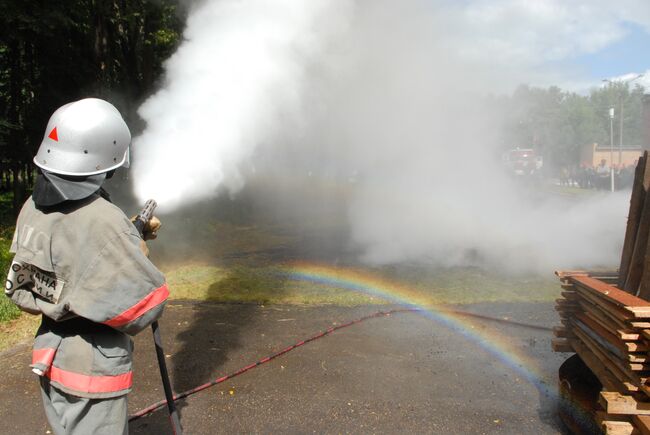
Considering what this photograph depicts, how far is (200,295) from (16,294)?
5.13 m

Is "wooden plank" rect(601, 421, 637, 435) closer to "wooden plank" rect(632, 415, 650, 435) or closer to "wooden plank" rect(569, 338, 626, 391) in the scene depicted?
"wooden plank" rect(632, 415, 650, 435)

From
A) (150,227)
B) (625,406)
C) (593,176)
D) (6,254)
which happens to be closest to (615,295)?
(625,406)

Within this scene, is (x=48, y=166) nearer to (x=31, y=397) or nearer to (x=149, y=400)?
(x=149, y=400)

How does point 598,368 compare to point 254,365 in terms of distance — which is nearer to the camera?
point 598,368

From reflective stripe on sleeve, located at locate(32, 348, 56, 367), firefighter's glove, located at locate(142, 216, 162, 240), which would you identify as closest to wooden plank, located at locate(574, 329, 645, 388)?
firefighter's glove, located at locate(142, 216, 162, 240)

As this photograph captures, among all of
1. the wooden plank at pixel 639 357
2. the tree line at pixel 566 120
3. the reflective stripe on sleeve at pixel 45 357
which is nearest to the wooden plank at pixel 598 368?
the wooden plank at pixel 639 357

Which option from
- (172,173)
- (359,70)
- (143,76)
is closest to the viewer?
(172,173)

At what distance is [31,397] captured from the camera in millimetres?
4195

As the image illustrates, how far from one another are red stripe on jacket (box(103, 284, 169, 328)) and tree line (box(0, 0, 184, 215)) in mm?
10341

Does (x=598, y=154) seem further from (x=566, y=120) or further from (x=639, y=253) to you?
(x=639, y=253)

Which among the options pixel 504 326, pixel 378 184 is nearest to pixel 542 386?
pixel 504 326

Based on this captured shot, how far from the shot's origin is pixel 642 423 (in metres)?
2.58

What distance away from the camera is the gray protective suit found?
208 centimetres

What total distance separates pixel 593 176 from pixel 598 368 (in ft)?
96.5
